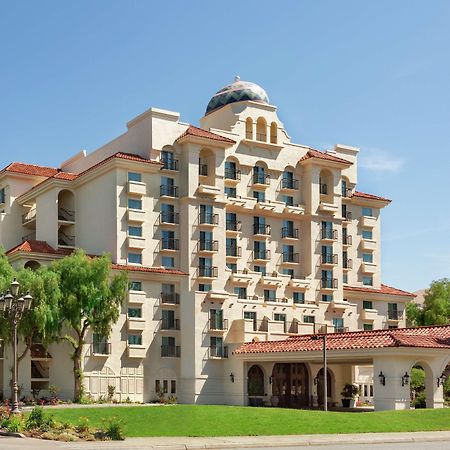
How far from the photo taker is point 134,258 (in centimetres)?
6481

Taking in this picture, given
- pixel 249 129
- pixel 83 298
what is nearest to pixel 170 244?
pixel 83 298

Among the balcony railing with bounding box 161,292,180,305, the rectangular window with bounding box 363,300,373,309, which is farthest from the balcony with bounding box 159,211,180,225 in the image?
the rectangular window with bounding box 363,300,373,309

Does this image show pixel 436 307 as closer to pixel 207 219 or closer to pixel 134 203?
pixel 207 219

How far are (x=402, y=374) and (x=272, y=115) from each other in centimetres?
2878

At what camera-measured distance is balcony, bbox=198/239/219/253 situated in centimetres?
6669

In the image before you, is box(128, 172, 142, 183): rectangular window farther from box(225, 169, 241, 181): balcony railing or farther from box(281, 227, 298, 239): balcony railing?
box(281, 227, 298, 239): balcony railing

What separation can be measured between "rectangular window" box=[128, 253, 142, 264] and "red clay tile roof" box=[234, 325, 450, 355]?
10.4 meters

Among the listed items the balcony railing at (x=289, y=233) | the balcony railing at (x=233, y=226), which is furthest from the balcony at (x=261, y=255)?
the balcony railing at (x=233, y=226)

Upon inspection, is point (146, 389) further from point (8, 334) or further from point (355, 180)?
point (355, 180)

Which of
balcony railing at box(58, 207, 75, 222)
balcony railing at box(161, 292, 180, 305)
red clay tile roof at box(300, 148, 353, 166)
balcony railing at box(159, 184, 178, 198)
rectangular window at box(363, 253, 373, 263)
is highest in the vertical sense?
red clay tile roof at box(300, 148, 353, 166)

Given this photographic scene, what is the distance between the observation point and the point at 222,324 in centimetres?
6450

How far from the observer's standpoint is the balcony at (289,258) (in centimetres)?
7275

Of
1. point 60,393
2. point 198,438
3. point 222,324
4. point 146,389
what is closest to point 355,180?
point 222,324

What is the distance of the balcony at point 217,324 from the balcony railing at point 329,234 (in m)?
14.0
